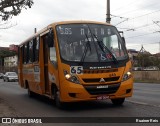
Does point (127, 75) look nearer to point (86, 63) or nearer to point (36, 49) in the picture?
point (86, 63)

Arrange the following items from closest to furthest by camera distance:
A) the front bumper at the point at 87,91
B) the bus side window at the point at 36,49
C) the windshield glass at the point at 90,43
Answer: the front bumper at the point at 87,91 → the windshield glass at the point at 90,43 → the bus side window at the point at 36,49

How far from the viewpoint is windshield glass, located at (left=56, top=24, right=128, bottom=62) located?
A: 12.5 meters

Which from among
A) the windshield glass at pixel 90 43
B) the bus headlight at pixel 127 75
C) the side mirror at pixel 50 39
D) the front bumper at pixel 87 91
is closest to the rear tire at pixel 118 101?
the front bumper at pixel 87 91

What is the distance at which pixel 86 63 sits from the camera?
12.3m

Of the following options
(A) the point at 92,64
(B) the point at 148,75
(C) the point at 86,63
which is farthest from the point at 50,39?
(B) the point at 148,75

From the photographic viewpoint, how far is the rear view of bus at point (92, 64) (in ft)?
39.6

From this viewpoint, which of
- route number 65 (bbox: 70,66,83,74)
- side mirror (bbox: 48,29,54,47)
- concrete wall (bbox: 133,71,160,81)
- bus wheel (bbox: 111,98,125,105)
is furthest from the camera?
concrete wall (bbox: 133,71,160,81)

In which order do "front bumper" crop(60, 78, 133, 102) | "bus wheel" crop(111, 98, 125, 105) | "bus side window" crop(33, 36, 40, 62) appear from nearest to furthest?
"front bumper" crop(60, 78, 133, 102), "bus wheel" crop(111, 98, 125, 105), "bus side window" crop(33, 36, 40, 62)

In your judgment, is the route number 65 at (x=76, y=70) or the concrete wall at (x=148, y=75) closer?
the route number 65 at (x=76, y=70)

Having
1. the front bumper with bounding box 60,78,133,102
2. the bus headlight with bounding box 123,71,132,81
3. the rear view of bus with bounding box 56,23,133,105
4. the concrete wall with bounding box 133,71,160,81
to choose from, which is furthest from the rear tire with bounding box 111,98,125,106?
the concrete wall with bounding box 133,71,160,81

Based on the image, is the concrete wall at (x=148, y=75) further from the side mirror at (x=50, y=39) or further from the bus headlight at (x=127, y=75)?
the side mirror at (x=50, y=39)

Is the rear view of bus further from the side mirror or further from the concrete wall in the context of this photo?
the concrete wall

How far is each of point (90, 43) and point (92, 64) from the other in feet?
2.80

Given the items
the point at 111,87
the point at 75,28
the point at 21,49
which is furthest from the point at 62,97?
the point at 21,49
